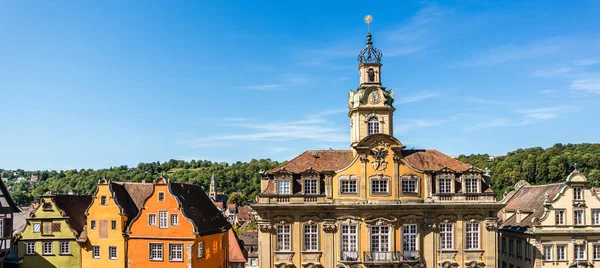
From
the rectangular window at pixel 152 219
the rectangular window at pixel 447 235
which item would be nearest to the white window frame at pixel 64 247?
the rectangular window at pixel 152 219

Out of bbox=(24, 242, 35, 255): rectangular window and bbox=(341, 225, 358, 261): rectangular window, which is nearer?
bbox=(341, 225, 358, 261): rectangular window

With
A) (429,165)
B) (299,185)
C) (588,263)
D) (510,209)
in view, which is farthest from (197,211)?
(588,263)

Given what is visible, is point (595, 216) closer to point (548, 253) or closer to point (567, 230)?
point (567, 230)

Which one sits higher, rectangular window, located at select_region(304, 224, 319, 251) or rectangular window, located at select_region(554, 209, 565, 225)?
rectangular window, located at select_region(554, 209, 565, 225)

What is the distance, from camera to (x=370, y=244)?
143ft

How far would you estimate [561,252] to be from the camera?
46.8 metres

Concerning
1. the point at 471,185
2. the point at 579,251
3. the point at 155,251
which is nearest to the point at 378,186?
the point at 471,185

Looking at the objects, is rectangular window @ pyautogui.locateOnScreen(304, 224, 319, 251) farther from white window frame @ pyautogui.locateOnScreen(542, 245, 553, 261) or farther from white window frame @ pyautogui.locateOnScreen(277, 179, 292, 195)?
white window frame @ pyautogui.locateOnScreen(542, 245, 553, 261)

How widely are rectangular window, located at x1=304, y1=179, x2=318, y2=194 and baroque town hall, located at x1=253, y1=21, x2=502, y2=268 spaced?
8 cm

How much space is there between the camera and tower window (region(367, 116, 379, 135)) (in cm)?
4606

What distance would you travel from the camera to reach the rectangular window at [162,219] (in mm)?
47431

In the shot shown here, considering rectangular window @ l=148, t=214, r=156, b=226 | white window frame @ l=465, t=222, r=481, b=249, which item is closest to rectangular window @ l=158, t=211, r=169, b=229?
rectangular window @ l=148, t=214, r=156, b=226

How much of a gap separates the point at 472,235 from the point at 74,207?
36567mm

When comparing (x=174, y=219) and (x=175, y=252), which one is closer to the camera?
(x=175, y=252)
